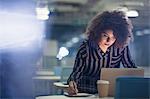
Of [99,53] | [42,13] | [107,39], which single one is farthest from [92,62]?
[42,13]

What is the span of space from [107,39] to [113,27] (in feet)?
0.30

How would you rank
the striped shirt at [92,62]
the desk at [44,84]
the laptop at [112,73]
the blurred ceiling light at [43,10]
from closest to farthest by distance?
the laptop at [112,73], the striped shirt at [92,62], the desk at [44,84], the blurred ceiling light at [43,10]

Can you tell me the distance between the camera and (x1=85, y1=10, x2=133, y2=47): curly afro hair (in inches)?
77.2

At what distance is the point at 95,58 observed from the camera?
75.0 inches

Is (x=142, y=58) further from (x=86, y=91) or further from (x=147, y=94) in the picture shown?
(x=147, y=94)

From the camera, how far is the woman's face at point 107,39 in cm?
194

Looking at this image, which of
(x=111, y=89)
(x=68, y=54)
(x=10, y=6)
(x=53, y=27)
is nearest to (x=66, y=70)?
(x=68, y=54)

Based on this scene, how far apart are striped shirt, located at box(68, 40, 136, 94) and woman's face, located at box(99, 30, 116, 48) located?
0.03 m

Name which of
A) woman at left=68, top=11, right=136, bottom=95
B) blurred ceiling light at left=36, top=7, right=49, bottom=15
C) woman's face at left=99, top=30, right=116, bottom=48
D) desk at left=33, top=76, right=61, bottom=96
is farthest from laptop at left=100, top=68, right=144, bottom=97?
blurred ceiling light at left=36, top=7, right=49, bottom=15

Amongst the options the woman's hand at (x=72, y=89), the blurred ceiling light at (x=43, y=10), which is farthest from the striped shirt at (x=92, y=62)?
the blurred ceiling light at (x=43, y=10)

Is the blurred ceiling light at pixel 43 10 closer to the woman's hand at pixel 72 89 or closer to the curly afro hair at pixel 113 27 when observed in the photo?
the curly afro hair at pixel 113 27

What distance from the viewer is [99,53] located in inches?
74.8

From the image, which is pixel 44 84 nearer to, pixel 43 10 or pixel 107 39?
pixel 43 10

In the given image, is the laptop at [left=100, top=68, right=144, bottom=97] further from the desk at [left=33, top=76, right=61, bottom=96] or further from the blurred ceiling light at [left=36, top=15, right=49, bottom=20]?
the blurred ceiling light at [left=36, top=15, right=49, bottom=20]
